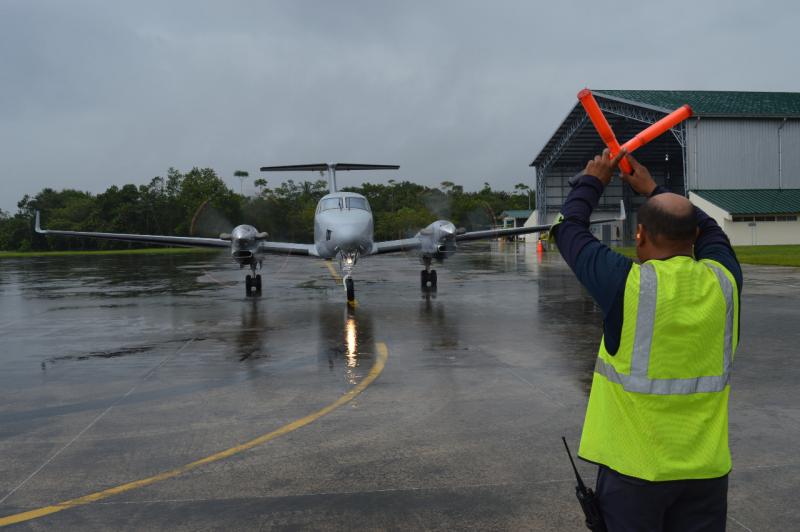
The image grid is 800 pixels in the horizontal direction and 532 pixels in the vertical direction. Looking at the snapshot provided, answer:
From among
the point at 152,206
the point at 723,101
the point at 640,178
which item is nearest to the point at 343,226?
the point at 640,178

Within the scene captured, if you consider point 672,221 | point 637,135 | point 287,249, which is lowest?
point 287,249

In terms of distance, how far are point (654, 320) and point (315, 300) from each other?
14.8 metres

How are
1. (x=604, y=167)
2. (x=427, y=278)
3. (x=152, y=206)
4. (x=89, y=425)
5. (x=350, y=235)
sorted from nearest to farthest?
1. (x=604, y=167)
2. (x=89, y=425)
3. (x=350, y=235)
4. (x=427, y=278)
5. (x=152, y=206)

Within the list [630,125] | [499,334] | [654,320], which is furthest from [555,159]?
[654,320]

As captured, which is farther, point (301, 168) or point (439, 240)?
point (301, 168)

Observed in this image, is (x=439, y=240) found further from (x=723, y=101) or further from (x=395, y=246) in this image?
(x=723, y=101)

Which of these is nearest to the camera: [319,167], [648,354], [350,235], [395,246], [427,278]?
[648,354]

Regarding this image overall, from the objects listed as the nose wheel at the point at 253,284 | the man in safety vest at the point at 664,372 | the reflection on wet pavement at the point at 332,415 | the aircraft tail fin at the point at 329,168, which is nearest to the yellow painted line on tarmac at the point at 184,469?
the reflection on wet pavement at the point at 332,415

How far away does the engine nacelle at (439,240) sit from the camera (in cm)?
1783

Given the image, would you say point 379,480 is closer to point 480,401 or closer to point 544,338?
point 480,401

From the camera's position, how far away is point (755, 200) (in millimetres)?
43656

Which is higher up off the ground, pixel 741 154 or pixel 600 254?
pixel 741 154

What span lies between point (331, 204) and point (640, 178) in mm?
15323

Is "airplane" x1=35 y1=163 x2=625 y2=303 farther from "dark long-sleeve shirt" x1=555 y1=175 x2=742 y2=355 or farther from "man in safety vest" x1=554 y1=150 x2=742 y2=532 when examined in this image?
"man in safety vest" x1=554 y1=150 x2=742 y2=532
